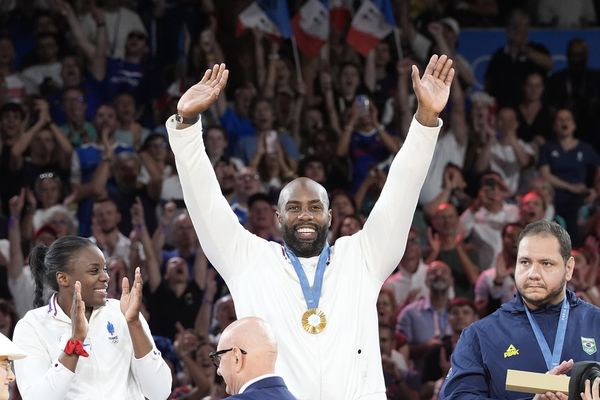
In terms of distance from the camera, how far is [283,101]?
13.7 m

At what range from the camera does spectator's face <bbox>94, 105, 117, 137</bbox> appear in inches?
492

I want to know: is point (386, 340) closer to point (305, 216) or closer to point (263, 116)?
point (263, 116)

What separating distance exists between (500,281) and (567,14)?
494 centimetres

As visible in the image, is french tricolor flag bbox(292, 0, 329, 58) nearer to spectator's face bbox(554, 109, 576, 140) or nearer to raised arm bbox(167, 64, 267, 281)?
spectator's face bbox(554, 109, 576, 140)

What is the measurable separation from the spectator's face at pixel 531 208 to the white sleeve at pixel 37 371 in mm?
6058

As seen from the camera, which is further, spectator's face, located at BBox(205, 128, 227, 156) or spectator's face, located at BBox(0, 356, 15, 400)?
spectator's face, located at BBox(205, 128, 227, 156)

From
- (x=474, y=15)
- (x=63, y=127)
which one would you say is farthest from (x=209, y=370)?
(x=474, y=15)

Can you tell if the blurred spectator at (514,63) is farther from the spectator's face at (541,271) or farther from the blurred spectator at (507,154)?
the spectator's face at (541,271)

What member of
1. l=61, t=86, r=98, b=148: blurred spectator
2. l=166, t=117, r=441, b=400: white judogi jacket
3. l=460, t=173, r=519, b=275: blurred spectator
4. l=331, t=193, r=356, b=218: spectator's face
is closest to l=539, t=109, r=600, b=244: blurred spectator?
l=460, t=173, r=519, b=275: blurred spectator

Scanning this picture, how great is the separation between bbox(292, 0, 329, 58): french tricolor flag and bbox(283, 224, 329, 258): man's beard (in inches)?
297

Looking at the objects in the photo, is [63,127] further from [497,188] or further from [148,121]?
[497,188]

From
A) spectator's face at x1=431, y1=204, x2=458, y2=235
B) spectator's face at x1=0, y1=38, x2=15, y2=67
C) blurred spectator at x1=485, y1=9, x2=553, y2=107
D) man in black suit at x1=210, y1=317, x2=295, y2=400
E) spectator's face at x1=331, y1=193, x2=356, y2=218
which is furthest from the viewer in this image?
blurred spectator at x1=485, y1=9, x2=553, y2=107

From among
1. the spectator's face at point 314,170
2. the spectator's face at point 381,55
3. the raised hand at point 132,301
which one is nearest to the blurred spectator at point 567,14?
the spectator's face at point 381,55

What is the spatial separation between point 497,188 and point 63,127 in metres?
3.65
